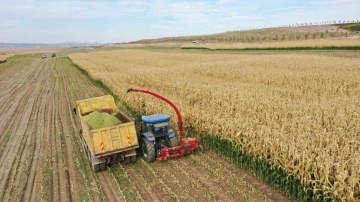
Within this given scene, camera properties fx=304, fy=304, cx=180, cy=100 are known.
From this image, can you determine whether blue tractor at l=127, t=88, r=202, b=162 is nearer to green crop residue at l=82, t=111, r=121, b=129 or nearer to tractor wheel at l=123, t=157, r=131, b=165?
tractor wheel at l=123, t=157, r=131, b=165

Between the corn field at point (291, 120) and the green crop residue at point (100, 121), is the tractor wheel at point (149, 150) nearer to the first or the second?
the green crop residue at point (100, 121)

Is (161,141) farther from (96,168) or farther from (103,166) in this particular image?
(96,168)

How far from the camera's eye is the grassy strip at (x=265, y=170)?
702 centimetres

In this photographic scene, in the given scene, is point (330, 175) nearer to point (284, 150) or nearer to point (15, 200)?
point (284, 150)

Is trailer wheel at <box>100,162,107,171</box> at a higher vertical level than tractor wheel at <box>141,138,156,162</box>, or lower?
lower

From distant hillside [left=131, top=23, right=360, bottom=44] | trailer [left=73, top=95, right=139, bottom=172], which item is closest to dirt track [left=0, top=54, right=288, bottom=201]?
trailer [left=73, top=95, right=139, bottom=172]

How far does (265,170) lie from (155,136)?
3.55m

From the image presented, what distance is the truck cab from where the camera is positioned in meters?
9.64

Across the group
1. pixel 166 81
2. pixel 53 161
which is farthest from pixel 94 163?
pixel 166 81

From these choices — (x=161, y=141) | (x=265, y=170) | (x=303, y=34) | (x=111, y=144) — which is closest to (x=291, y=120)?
(x=265, y=170)

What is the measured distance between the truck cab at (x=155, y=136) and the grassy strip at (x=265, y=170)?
156 centimetres

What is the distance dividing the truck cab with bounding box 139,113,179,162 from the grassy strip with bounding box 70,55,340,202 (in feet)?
5.13

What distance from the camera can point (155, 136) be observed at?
32.2 feet

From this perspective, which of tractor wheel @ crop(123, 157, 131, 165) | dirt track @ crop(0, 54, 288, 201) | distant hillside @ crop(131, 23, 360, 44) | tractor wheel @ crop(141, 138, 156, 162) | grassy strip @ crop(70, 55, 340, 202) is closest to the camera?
grassy strip @ crop(70, 55, 340, 202)
